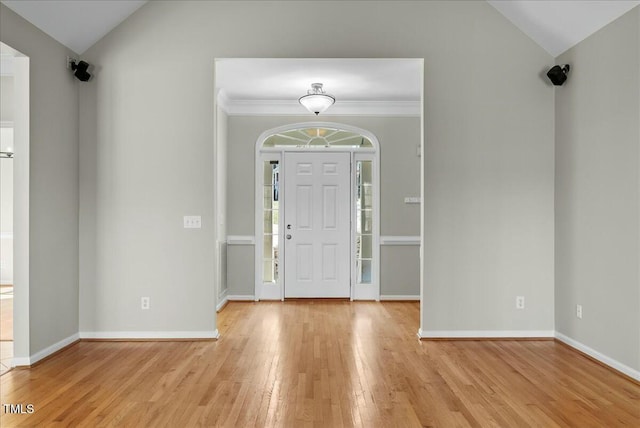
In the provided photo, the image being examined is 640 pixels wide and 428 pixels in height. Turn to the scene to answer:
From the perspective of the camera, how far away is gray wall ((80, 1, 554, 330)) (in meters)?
4.02

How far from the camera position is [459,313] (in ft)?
13.3

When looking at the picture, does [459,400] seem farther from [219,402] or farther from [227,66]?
[227,66]

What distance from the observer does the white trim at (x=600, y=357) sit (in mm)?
3104

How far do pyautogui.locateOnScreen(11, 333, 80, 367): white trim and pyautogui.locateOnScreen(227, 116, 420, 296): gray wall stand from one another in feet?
7.52

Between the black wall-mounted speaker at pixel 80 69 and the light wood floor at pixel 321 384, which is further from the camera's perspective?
the black wall-mounted speaker at pixel 80 69

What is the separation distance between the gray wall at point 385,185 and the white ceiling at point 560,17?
2163 mm

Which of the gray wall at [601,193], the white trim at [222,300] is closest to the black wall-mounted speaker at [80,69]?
the white trim at [222,300]

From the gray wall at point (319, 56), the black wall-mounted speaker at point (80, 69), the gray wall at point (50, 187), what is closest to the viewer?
the gray wall at point (50, 187)

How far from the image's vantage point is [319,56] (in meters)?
4.03

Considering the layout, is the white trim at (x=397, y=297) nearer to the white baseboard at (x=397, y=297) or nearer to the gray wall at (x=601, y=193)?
the white baseboard at (x=397, y=297)

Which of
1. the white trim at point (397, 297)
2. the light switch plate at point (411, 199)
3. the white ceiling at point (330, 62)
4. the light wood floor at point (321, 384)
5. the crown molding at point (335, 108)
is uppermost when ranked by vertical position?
the white ceiling at point (330, 62)

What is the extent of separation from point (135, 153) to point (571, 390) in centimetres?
385

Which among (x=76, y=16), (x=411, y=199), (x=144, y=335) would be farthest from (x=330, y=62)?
(x=144, y=335)

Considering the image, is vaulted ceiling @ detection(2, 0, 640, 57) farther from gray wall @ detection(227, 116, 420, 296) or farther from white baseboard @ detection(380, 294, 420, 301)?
white baseboard @ detection(380, 294, 420, 301)
